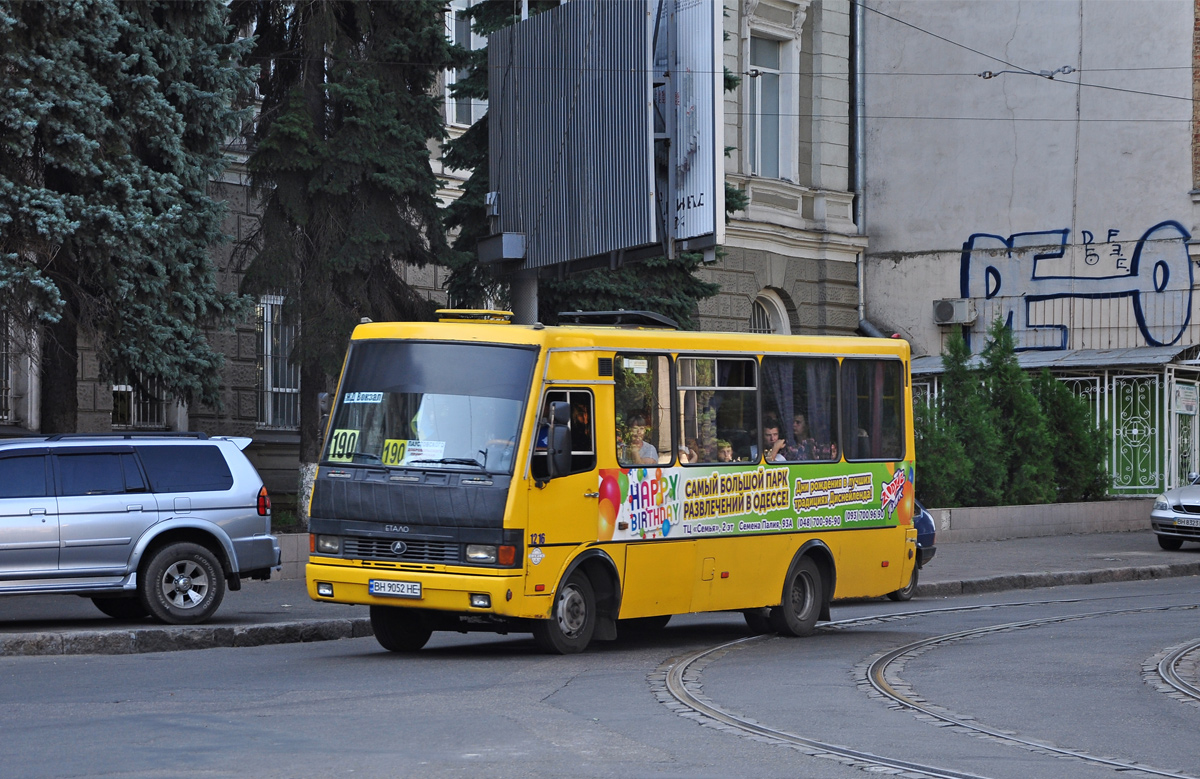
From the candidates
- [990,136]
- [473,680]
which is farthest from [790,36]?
[473,680]

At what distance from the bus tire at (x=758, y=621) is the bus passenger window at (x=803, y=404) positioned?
4.50 ft

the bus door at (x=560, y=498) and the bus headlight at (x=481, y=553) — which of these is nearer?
the bus headlight at (x=481, y=553)

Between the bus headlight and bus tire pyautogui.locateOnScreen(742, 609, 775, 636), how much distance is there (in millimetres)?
3260

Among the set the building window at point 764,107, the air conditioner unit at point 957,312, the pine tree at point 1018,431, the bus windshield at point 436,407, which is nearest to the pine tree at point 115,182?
the bus windshield at point 436,407

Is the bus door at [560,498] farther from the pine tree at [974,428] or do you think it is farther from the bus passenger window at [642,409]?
the pine tree at [974,428]

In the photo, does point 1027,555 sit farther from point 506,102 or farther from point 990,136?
point 990,136

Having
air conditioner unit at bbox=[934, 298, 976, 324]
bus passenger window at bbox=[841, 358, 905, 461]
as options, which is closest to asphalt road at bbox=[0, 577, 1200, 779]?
bus passenger window at bbox=[841, 358, 905, 461]

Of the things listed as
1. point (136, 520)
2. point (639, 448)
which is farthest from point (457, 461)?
point (136, 520)

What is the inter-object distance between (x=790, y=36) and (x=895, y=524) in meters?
20.2

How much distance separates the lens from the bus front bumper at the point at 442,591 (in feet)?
37.2

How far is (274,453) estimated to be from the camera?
939 inches

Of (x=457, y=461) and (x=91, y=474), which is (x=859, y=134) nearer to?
(x=91, y=474)

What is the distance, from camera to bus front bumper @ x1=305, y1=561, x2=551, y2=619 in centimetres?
1135

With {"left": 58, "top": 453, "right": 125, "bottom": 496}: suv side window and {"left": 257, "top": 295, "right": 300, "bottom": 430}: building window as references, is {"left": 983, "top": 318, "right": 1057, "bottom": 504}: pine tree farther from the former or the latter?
{"left": 58, "top": 453, "right": 125, "bottom": 496}: suv side window
